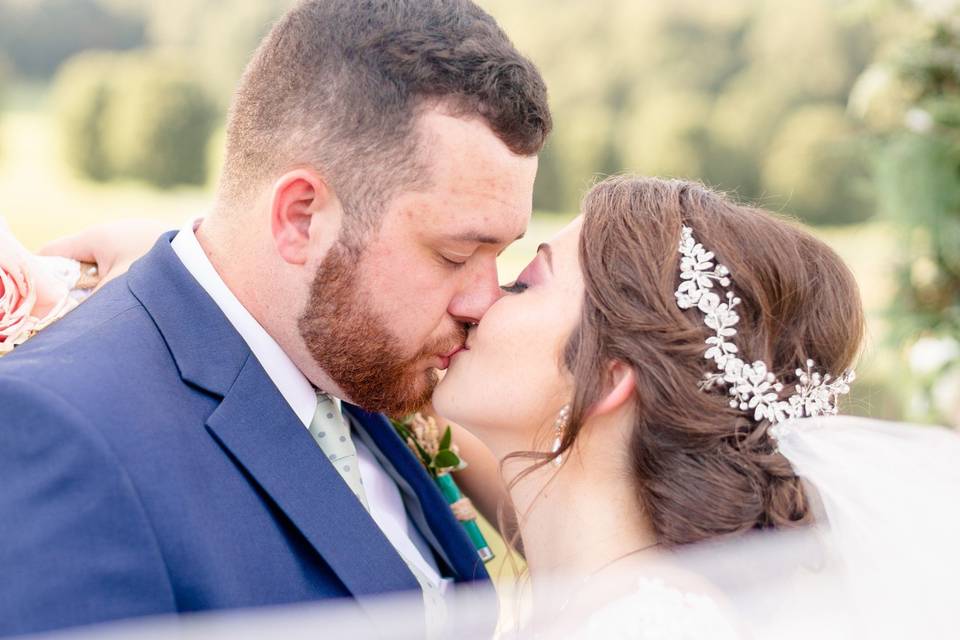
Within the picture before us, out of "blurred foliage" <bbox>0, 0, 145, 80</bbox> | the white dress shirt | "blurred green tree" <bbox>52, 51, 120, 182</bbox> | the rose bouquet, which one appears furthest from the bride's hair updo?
"blurred foliage" <bbox>0, 0, 145, 80</bbox>

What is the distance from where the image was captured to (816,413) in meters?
2.47

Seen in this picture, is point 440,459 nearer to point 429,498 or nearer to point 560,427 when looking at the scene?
point 429,498

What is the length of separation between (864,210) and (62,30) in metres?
8.95

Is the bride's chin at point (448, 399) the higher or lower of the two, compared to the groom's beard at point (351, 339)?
lower

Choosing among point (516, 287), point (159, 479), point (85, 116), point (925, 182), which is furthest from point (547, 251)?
point (85, 116)

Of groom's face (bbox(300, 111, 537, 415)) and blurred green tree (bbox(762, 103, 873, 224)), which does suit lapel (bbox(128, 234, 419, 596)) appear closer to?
groom's face (bbox(300, 111, 537, 415))

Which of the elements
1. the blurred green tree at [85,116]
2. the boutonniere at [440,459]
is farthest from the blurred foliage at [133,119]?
the boutonniere at [440,459]

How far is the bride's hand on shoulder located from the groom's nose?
3.21ft

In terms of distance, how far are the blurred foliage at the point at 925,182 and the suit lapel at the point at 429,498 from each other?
12.6ft

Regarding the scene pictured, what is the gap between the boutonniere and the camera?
116 inches

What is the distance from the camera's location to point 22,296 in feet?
7.58

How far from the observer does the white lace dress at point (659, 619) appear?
6.87ft

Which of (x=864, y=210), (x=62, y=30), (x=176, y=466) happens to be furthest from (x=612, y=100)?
(x=176, y=466)

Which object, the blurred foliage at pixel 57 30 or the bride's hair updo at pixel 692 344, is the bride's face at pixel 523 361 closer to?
the bride's hair updo at pixel 692 344
